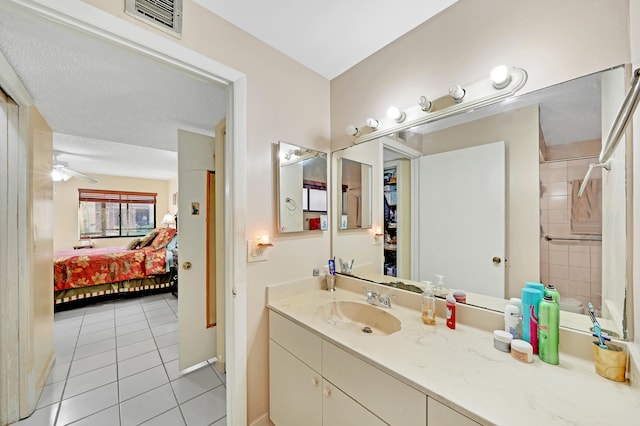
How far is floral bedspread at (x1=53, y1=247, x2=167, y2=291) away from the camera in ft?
11.5

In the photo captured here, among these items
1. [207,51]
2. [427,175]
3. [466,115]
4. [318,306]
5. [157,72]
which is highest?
[157,72]

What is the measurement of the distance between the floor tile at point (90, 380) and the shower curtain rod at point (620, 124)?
10.9ft

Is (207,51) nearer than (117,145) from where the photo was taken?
Yes

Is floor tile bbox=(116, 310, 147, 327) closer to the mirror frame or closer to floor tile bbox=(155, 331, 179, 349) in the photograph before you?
floor tile bbox=(155, 331, 179, 349)

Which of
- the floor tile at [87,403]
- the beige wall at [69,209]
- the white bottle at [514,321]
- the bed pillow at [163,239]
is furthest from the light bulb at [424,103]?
the beige wall at [69,209]

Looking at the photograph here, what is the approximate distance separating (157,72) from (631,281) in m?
2.63

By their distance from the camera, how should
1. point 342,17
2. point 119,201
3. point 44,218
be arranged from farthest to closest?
point 119,201 → point 44,218 → point 342,17

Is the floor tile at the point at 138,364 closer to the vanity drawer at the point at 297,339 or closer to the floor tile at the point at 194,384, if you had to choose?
the floor tile at the point at 194,384

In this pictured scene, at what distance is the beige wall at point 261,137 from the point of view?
1341mm

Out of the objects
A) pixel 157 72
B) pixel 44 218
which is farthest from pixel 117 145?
pixel 157 72

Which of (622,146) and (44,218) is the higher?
(622,146)

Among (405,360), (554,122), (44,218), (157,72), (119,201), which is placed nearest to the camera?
(405,360)

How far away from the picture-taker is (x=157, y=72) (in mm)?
1687

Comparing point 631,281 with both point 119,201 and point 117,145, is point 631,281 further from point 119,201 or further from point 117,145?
point 119,201
